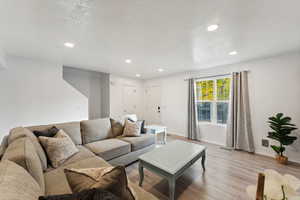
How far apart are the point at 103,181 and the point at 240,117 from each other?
3645 millimetres

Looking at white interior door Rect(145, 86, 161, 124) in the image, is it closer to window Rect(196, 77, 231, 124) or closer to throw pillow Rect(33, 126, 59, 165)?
window Rect(196, 77, 231, 124)

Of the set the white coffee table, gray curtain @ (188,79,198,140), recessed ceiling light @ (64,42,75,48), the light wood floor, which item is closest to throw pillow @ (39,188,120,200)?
the white coffee table

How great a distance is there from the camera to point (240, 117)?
3.23m

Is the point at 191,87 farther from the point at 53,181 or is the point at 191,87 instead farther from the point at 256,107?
the point at 53,181

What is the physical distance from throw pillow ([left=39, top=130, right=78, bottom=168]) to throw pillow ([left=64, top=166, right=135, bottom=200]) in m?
1.07

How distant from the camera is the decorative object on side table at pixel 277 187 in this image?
0.59 meters

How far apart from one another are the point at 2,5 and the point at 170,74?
4.31 meters

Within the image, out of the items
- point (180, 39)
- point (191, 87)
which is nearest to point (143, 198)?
point (180, 39)

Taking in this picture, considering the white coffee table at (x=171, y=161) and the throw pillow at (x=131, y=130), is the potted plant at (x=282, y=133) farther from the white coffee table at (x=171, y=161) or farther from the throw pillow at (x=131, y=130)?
the throw pillow at (x=131, y=130)

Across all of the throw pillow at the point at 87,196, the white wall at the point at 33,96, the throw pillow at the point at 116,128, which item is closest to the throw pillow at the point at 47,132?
the throw pillow at the point at 116,128

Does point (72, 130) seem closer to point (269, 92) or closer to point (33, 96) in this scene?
point (33, 96)

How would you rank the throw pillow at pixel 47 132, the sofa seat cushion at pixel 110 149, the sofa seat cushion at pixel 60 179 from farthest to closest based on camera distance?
the sofa seat cushion at pixel 110 149, the throw pillow at pixel 47 132, the sofa seat cushion at pixel 60 179

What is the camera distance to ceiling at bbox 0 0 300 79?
1402 mm

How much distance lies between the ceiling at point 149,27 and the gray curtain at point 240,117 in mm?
761
